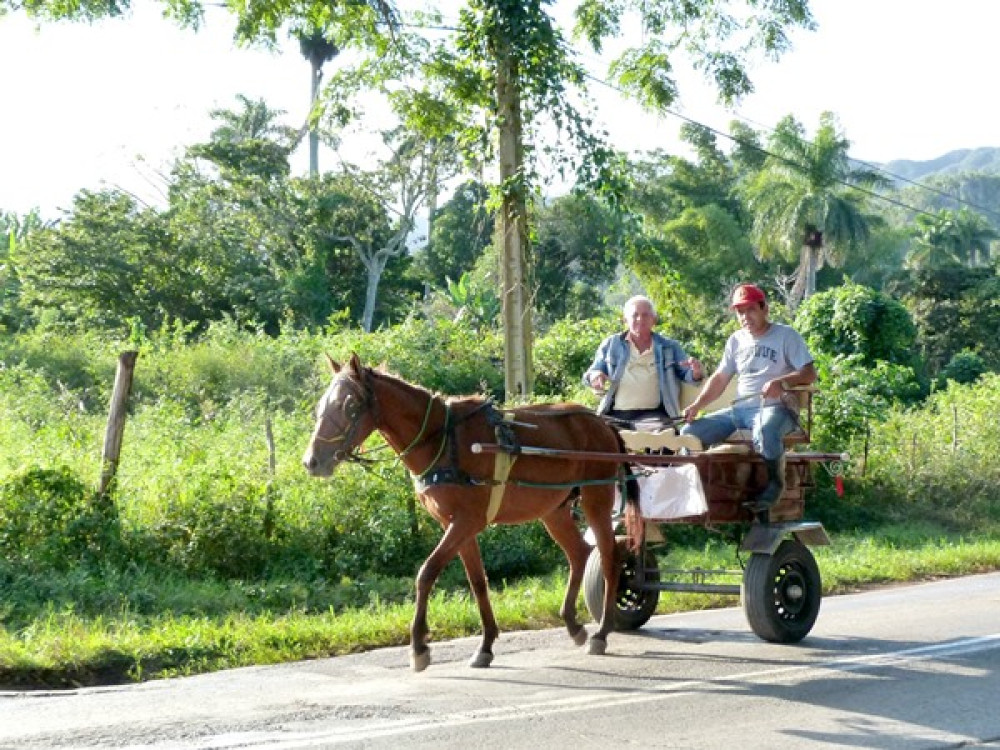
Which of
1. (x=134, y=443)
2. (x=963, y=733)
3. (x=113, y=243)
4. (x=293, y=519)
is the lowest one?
(x=963, y=733)

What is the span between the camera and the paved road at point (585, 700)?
6.13 metres

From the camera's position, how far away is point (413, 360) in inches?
972

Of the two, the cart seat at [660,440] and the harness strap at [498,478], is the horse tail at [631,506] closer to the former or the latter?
the cart seat at [660,440]

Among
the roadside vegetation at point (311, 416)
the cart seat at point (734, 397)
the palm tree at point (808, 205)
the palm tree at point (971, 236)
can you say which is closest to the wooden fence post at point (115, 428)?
the roadside vegetation at point (311, 416)

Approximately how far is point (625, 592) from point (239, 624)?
290 cm

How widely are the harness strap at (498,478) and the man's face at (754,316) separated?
6.95ft

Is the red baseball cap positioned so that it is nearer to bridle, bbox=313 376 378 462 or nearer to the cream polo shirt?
the cream polo shirt

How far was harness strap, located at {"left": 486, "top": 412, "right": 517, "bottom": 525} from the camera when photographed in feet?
26.0

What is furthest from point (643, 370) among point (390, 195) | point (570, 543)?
point (390, 195)

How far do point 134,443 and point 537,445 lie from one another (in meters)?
7.90

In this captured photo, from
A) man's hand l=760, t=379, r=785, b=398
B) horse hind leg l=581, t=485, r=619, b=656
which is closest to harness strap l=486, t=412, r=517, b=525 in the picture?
horse hind leg l=581, t=485, r=619, b=656

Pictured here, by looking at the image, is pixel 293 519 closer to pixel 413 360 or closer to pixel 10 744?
pixel 10 744

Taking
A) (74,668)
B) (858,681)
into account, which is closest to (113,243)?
(74,668)

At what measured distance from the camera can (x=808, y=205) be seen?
5025 centimetres
